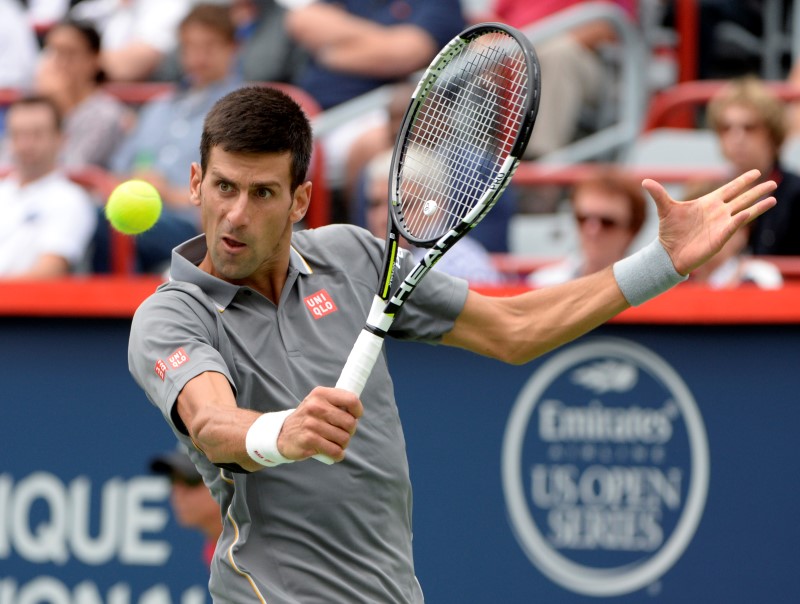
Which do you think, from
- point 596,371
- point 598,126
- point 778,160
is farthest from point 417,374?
point 598,126

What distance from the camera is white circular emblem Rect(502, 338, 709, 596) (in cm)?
513

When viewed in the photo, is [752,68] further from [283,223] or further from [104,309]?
[283,223]

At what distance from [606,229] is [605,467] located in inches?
39.4

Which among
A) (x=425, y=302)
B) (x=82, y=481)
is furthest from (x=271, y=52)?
(x=425, y=302)

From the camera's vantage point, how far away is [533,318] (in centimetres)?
347

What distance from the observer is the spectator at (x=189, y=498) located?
5121 mm

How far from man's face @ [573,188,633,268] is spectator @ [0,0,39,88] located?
4.15 metres

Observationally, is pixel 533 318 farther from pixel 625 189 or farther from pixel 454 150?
pixel 625 189

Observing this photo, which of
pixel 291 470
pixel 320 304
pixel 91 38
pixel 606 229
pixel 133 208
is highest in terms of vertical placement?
pixel 91 38

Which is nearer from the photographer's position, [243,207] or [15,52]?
[243,207]

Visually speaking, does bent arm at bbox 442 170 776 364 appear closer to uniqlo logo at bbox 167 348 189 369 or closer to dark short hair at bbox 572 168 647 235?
uniqlo logo at bbox 167 348 189 369

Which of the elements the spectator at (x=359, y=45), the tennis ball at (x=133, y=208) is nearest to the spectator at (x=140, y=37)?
the spectator at (x=359, y=45)

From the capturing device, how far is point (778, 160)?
5.79 m

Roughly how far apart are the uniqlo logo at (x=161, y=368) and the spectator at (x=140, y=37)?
549 cm
